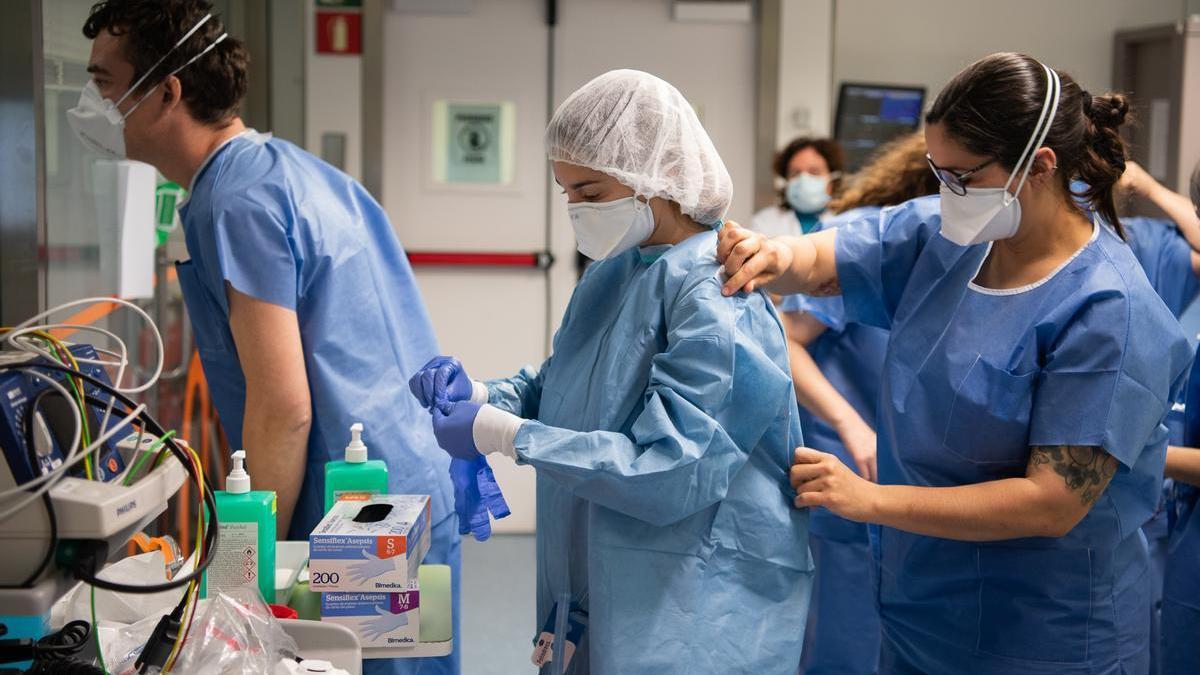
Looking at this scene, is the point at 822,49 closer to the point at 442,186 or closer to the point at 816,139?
the point at 816,139

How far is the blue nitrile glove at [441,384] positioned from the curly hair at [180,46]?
61 cm

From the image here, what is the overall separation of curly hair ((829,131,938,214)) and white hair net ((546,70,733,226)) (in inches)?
39.7

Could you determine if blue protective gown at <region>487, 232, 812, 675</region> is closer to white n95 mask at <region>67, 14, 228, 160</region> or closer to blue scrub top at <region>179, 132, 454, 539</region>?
blue scrub top at <region>179, 132, 454, 539</region>

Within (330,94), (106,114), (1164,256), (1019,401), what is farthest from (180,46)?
(330,94)

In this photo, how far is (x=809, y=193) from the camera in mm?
3676

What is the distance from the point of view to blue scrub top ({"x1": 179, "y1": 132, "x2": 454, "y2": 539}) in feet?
5.31

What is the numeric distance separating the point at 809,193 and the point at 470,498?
2.37 m

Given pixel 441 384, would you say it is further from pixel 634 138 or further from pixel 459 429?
pixel 634 138

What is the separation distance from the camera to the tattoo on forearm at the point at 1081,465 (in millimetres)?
1418

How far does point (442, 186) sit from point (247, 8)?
100 cm

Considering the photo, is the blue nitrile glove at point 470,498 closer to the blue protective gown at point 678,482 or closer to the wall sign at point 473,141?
the blue protective gown at point 678,482

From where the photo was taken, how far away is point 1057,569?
152 centimetres

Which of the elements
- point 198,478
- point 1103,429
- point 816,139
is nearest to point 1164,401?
point 1103,429

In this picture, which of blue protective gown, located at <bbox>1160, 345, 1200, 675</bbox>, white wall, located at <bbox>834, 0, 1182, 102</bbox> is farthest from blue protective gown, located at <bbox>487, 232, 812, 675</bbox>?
white wall, located at <bbox>834, 0, 1182, 102</bbox>
